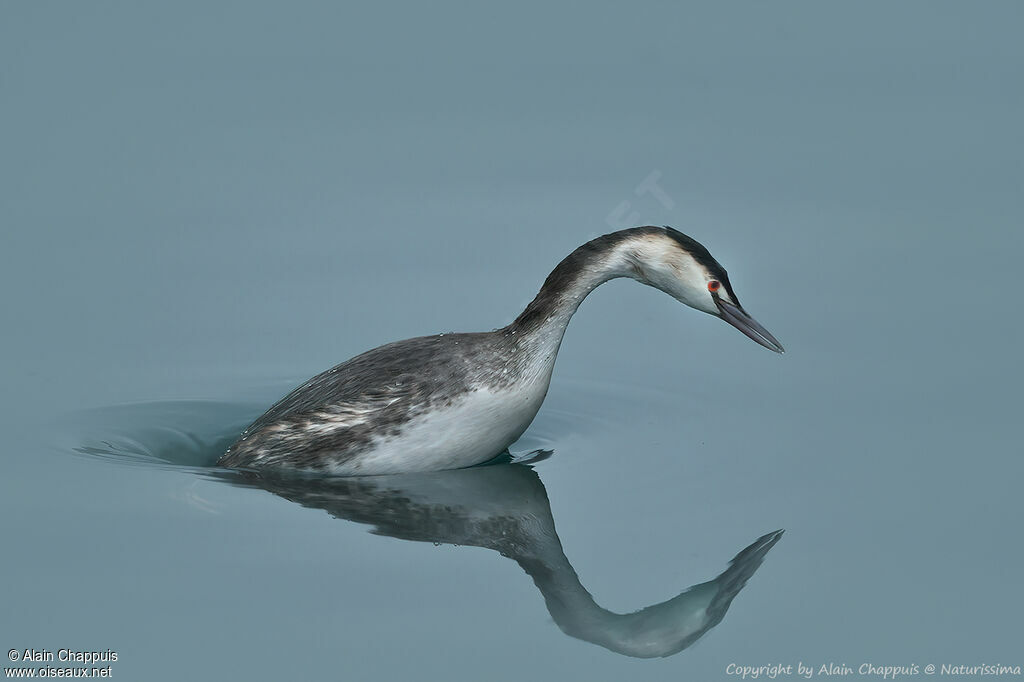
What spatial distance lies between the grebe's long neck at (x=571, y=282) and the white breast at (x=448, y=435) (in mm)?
387

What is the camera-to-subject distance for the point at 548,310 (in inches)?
502

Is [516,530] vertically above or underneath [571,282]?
underneath

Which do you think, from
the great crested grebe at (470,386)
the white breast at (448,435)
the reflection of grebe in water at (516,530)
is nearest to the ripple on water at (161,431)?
the great crested grebe at (470,386)

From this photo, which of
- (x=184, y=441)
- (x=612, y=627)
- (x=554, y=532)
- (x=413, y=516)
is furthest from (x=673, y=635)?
(x=184, y=441)

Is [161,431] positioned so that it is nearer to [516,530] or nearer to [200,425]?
[200,425]

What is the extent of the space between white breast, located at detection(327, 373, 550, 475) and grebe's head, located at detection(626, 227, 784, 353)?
3.85 feet

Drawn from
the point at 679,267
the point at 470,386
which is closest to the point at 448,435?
the point at 470,386

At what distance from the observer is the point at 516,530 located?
11852 millimetres

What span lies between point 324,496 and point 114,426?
2272mm

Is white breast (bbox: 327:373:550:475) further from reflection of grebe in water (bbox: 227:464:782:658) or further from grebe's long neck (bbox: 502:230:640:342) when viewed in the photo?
grebe's long neck (bbox: 502:230:640:342)

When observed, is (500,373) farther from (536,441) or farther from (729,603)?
(729,603)

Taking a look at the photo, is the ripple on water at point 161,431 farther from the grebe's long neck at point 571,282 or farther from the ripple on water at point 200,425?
the grebe's long neck at point 571,282

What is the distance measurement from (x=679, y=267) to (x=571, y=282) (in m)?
0.77

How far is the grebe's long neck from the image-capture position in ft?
41.3
